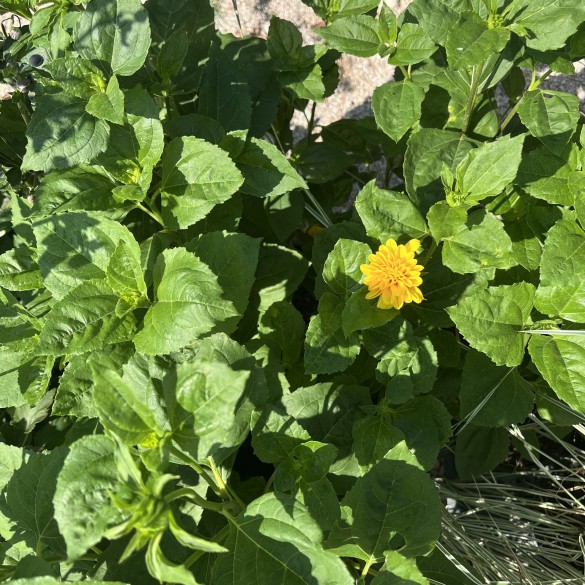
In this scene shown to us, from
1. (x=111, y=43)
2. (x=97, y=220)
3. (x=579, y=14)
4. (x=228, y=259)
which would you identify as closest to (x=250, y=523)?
(x=228, y=259)

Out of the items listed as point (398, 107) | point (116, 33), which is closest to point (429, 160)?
point (398, 107)

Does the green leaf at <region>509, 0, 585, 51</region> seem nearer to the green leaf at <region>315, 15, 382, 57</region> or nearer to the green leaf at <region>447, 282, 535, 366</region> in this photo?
the green leaf at <region>315, 15, 382, 57</region>

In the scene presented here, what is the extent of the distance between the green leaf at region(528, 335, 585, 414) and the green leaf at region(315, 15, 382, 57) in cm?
91

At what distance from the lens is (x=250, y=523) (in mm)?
1225

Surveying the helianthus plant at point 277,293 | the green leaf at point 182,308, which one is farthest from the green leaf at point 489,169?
the green leaf at point 182,308

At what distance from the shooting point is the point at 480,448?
2102 mm

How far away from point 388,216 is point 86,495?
952 millimetres

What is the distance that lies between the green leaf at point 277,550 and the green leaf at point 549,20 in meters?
1.23

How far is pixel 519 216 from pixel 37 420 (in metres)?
1.59

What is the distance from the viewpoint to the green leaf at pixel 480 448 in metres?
2.08

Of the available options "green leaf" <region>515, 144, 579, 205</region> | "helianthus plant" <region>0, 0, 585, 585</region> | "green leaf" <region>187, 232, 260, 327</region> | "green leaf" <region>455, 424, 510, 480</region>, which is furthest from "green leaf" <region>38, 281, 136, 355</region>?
"green leaf" <region>455, 424, 510, 480</region>

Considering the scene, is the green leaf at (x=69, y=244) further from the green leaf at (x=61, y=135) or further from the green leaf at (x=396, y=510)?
the green leaf at (x=396, y=510)

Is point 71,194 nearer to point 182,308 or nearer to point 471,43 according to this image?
point 182,308

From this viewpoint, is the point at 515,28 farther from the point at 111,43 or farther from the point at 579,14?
the point at 111,43
